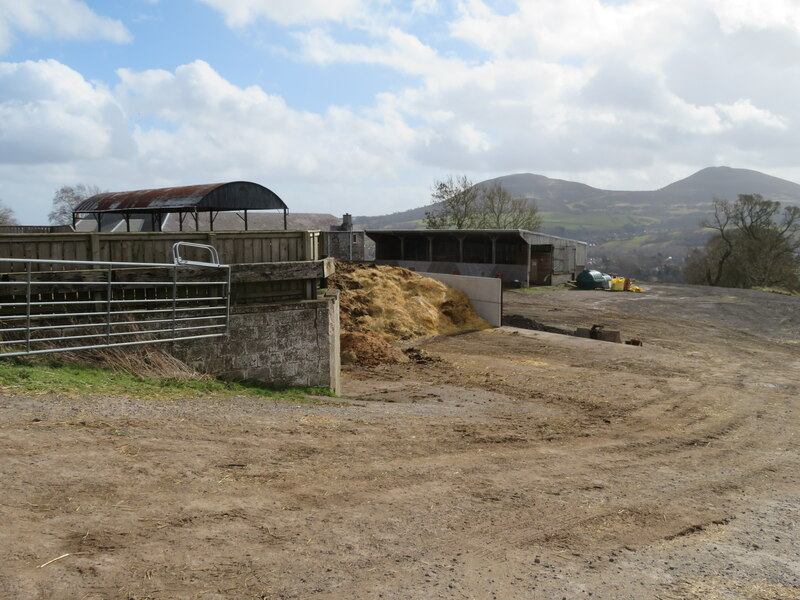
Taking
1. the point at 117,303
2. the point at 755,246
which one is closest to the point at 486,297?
the point at 117,303

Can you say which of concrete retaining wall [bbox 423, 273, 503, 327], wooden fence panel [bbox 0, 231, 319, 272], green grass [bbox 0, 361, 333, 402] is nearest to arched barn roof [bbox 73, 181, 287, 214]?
concrete retaining wall [bbox 423, 273, 503, 327]

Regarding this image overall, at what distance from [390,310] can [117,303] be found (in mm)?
12512

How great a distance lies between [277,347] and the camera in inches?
473

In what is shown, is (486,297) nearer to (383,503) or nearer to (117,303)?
(117,303)

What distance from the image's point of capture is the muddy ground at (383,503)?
4453 millimetres

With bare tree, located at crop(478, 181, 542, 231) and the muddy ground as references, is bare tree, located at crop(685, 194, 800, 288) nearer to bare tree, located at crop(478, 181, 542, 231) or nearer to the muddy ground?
bare tree, located at crop(478, 181, 542, 231)

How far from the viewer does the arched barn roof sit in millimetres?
25578

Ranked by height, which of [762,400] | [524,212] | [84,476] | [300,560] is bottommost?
[762,400]

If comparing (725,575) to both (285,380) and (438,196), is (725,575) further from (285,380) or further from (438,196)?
(438,196)

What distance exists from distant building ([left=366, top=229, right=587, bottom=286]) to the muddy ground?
30760 millimetres

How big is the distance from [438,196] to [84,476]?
6226cm

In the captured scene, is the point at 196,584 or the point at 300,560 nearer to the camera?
the point at 196,584

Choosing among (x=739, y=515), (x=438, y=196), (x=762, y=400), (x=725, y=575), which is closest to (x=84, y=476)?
(x=725, y=575)

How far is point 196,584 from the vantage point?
4.18 meters
